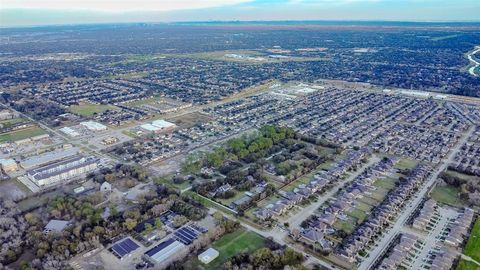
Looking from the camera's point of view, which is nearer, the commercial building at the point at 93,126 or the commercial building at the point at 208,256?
the commercial building at the point at 208,256

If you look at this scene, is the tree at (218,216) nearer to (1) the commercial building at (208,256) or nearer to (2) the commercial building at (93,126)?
(1) the commercial building at (208,256)

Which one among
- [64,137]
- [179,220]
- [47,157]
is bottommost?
[64,137]

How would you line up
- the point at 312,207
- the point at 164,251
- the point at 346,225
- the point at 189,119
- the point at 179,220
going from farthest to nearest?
1. the point at 189,119
2. the point at 312,207
3. the point at 179,220
4. the point at 346,225
5. the point at 164,251

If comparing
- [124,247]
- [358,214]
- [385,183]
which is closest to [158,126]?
[124,247]

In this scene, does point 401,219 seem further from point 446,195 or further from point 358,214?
point 446,195

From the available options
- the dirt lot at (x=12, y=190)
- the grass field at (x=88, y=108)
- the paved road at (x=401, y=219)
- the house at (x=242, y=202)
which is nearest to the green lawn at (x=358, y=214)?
the paved road at (x=401, y=219)

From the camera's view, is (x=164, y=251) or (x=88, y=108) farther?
(x=88, y=108)
